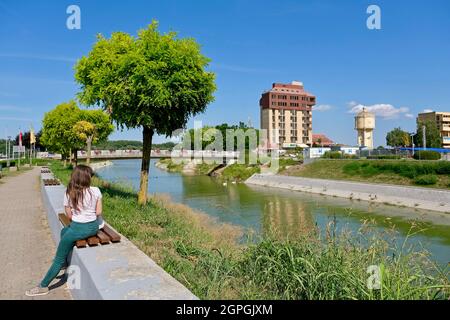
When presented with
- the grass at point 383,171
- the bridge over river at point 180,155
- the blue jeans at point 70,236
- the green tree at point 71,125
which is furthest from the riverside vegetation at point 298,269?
the bridge over river at point 180,155

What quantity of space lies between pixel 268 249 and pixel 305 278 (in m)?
1.49

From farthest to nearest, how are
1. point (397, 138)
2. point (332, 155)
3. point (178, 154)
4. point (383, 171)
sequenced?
point (397, 138) < point (178, 154) < point (332, 155) < point (383, 171)

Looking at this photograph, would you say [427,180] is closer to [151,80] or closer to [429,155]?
[429,155]

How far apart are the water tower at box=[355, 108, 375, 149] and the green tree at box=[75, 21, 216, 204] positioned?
79.1 meters

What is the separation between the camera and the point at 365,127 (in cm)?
8544

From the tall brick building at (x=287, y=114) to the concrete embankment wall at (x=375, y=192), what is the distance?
245 feet

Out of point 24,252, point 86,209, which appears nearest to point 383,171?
point 24,252

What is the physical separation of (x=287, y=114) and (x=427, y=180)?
293 ft

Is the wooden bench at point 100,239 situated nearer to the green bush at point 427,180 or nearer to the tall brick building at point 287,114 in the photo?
the green bush at point 427,180

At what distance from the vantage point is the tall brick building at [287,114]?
115 meters

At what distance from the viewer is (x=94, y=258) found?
4.89 m

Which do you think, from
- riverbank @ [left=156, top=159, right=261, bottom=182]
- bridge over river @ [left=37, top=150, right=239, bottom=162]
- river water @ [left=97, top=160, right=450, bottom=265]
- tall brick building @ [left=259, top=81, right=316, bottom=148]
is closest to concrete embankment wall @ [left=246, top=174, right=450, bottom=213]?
river water @ [left=97, top=160, right=450, bottom=265]

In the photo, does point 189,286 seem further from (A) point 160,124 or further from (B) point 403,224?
(B) point 403,224
